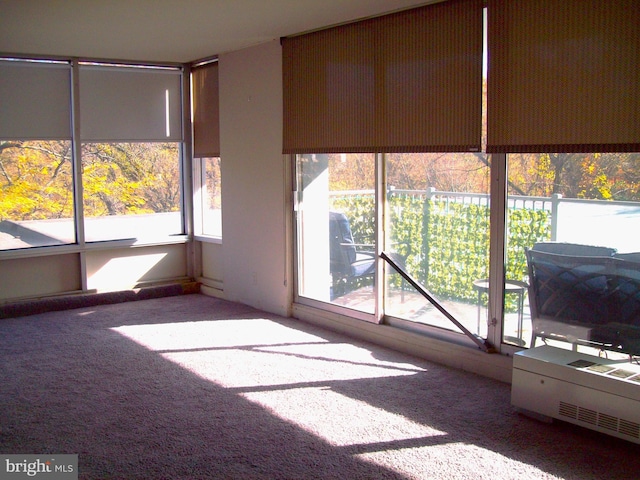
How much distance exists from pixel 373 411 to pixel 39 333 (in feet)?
11.3

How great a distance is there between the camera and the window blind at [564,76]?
12.3ft

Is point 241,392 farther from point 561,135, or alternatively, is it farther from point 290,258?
point 561,135

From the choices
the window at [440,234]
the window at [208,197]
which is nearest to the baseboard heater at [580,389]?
the window at [440,234]

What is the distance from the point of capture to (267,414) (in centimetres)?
413

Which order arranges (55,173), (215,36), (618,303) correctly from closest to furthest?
(618,303) < (215,36) < (55,173)

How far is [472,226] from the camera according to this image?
4.82 metres

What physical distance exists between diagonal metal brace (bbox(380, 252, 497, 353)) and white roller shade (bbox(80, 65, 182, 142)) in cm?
347

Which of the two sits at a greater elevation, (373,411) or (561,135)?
(561,135)

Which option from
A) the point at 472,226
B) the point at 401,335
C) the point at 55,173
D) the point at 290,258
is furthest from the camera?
the point at 55,173

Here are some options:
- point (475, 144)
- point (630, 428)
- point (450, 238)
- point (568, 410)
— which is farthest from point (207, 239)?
point (630, 428)

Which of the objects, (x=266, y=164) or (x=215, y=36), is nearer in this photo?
(x=215, y=36)

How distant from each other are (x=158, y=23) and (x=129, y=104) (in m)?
2.17

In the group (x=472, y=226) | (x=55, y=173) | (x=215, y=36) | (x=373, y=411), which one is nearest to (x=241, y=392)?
(x=373, y=411)

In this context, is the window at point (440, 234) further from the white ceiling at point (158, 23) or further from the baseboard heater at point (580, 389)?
the white ceiling at point (158, 23)
